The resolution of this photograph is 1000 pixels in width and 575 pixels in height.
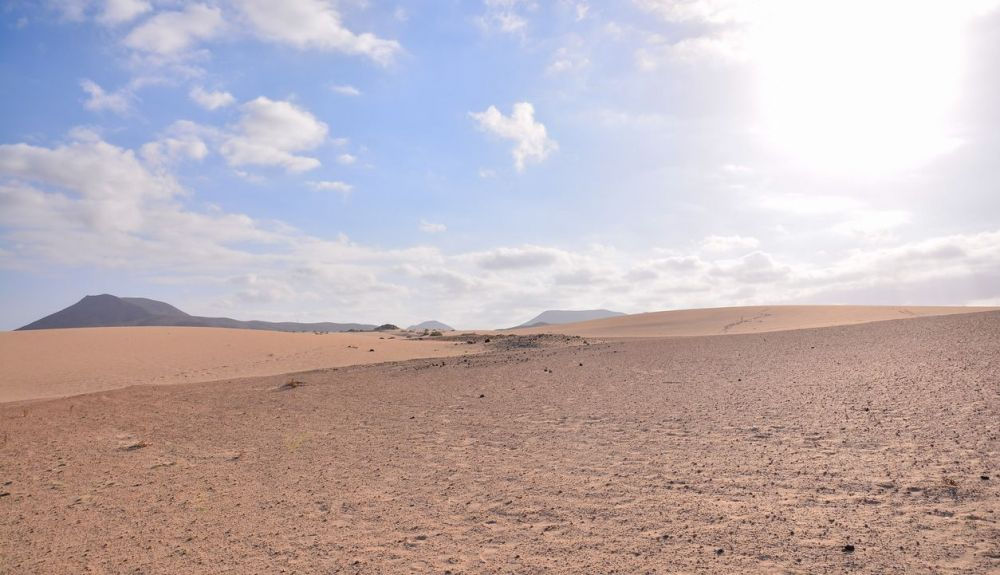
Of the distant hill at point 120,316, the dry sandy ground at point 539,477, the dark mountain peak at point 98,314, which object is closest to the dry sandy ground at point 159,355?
the dry sandy ground at point 539,477

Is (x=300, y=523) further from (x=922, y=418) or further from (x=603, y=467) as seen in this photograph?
(x=922, y=418)

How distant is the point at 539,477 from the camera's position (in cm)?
754

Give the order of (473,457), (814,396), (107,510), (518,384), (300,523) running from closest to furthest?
(300,523), (107,510), (473,457), (814,396), (518,384)

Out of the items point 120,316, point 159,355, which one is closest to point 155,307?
point 120,316

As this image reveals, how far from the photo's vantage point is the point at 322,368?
21750mm

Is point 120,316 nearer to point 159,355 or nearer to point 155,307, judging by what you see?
point 155,307

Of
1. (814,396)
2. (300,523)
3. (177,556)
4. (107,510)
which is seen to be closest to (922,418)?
(814,396)

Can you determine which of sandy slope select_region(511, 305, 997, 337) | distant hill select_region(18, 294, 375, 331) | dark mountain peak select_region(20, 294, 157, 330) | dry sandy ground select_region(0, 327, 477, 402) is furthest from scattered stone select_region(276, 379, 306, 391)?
dark mountain peak select_region(20, 294, 157, 330)

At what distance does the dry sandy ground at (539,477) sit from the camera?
535 cm

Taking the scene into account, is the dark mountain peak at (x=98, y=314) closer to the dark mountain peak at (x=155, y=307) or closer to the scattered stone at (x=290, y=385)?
the dark mountain peak at (x=155, y=307)

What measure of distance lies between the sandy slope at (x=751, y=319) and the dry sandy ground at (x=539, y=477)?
1912 cm

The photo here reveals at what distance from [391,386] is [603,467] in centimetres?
924

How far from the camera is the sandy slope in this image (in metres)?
33.3

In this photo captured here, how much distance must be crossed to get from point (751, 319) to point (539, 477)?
33.6 meters
